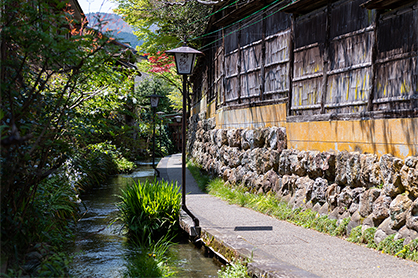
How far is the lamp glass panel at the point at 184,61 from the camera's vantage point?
7641 mm

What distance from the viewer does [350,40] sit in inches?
275

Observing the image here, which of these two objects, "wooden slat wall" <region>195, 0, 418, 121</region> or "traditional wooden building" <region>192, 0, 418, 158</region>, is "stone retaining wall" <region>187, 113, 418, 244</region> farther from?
"wooden slat wall" <region>195, 0, 418, 121</region>

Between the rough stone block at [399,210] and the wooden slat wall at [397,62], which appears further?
the wooden slat wall at [397,62]

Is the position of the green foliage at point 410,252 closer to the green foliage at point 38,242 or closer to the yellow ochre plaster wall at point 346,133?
the yellow ochre plaster wall at point 346,133

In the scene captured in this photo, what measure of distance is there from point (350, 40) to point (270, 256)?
402cm

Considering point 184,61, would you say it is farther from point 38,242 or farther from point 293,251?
point 38,242

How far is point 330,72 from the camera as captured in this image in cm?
749

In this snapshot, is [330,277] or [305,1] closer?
[330,277]

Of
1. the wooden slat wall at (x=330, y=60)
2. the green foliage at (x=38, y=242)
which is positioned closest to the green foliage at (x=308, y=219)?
the wooden slat wall at (x=330, y=60)

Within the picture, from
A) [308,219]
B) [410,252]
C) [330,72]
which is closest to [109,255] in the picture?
[308,219]

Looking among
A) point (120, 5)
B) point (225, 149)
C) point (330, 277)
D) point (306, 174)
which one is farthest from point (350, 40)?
point (120, 5)

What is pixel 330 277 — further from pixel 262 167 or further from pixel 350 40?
pixel 262 167

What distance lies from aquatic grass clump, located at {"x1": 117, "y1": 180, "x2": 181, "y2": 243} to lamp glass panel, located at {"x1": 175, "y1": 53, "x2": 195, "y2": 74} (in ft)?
7.67

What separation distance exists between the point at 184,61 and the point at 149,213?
9.41 ft
